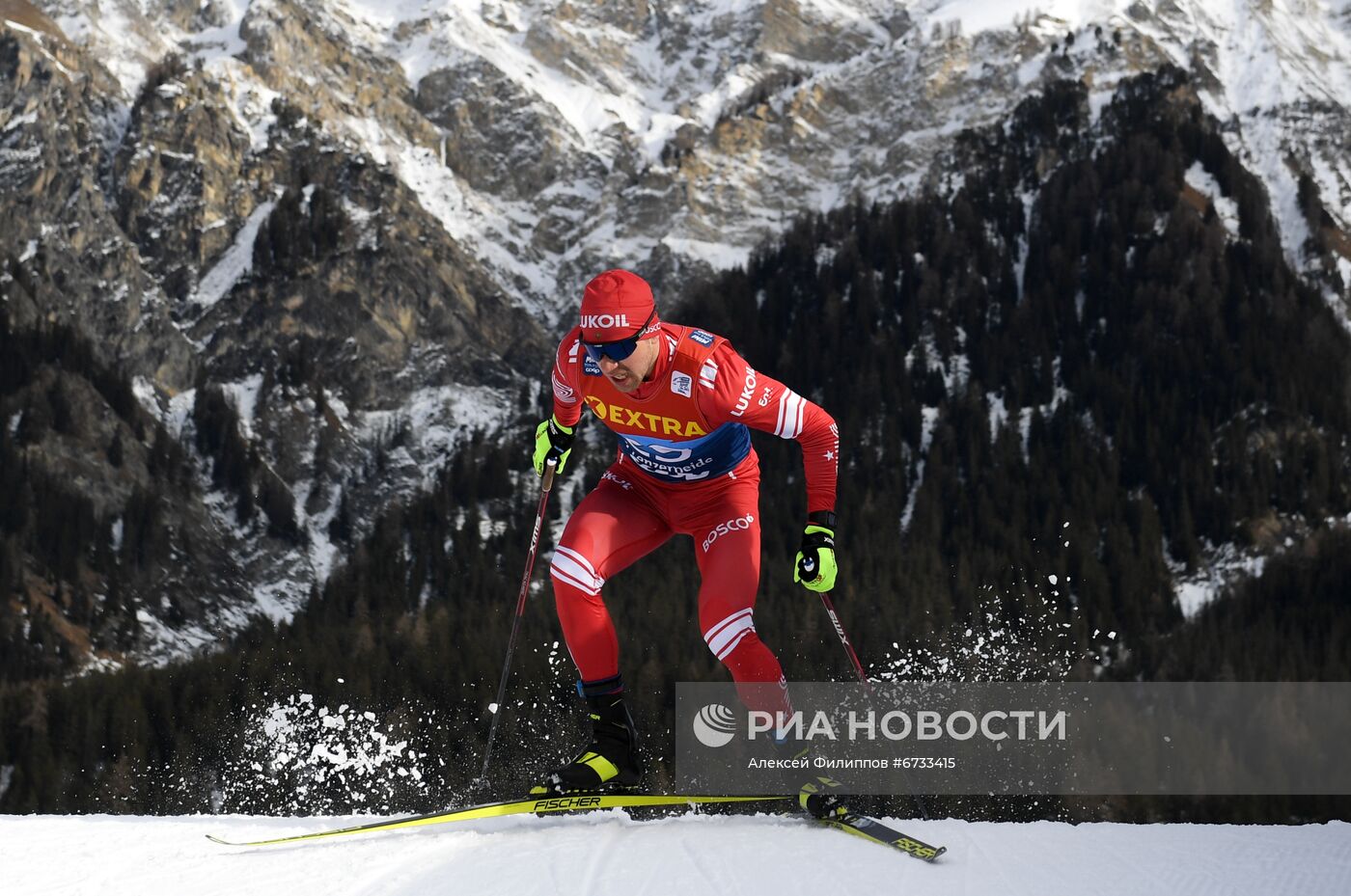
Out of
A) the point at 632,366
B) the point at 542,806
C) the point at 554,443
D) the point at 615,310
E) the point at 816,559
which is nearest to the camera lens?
the point at 615,310

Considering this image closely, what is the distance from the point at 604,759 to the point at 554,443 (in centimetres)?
206

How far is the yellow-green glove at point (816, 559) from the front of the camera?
26.6 feet

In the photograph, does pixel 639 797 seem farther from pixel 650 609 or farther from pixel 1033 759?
pixel 650 609

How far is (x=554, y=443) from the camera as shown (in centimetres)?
942

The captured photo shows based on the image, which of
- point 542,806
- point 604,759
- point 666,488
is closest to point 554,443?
point 666,488

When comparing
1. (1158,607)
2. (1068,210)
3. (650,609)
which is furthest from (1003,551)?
(1068,210)

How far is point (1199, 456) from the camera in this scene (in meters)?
108

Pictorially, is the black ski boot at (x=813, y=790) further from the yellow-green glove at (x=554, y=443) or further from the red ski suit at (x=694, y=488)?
the yellow-green glove at (x=554, y=443)

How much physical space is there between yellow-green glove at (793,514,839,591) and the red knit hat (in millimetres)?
1495

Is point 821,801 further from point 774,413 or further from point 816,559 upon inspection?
point 774,413

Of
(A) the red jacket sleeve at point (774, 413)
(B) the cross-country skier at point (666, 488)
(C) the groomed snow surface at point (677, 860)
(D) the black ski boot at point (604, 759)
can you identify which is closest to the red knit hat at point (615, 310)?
(B) the cross-country skier at point (666, 488)

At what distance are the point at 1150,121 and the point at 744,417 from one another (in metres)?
149

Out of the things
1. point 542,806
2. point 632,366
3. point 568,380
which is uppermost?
point 632,366

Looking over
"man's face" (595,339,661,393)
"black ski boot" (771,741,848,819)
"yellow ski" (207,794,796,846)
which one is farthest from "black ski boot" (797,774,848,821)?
"man's face" (595,339,661,393)
